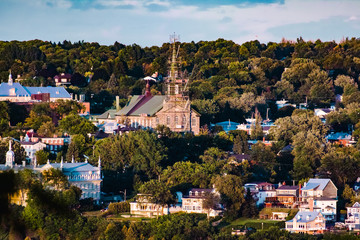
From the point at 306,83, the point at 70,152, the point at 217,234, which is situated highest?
the point at 306,83

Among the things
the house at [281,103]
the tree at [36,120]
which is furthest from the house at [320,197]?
the house at [281,103]

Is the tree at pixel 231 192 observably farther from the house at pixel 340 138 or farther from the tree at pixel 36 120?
the house at pixel 340 138

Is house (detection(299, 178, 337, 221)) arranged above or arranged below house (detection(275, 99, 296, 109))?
below

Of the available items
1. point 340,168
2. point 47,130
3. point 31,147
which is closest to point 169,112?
point 47,130

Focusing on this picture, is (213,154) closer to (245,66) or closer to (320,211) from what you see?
(320,211)

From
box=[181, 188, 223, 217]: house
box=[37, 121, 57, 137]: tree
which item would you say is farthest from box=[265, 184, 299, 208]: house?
box=[37, 121, 57, 137]: tree

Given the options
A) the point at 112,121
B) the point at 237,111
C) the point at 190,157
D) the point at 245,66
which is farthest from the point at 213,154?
the point at 245,66

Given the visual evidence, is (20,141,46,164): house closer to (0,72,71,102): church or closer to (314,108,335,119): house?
(0,72,71,102): church
